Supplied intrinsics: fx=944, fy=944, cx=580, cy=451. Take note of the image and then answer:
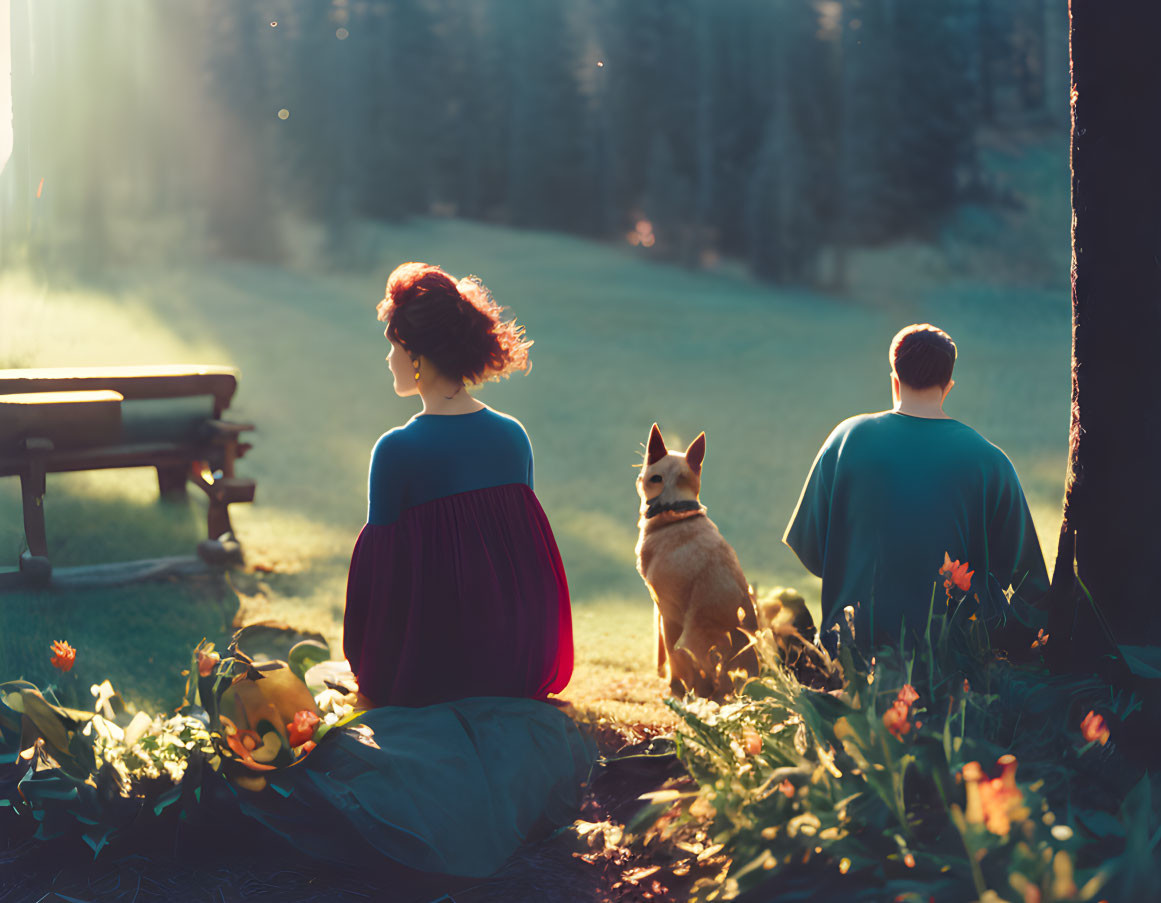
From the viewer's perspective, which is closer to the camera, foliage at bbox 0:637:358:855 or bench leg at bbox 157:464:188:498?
foliage at bbox 0:637:358:855

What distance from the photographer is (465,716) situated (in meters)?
3.60

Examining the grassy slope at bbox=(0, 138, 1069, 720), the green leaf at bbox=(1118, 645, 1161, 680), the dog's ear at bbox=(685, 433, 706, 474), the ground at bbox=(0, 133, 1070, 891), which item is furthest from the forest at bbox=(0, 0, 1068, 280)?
the green leaf at bbox=(1118, 645, 1161, 680)

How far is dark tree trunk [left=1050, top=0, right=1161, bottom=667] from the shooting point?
346cm

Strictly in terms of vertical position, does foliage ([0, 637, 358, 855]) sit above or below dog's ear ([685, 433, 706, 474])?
below

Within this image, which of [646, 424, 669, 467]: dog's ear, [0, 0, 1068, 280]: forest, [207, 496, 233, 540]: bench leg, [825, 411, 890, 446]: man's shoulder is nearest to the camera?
[825, 411, 890, 446]: man's shoulder

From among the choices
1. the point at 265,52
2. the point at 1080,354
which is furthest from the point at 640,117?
the point at 1080,354

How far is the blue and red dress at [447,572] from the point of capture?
3654 millimetres

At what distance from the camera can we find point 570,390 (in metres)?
15.1

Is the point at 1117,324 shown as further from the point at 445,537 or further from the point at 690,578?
the point at 445,537

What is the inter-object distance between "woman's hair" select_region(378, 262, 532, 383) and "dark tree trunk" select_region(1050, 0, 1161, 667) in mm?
2294

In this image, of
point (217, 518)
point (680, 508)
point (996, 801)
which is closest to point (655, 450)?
point (680, 508)

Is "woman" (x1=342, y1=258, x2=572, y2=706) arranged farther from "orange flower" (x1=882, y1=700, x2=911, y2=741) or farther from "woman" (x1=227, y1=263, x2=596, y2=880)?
"orange flower" (x1=882, y1=700, x2=911, y2=741)

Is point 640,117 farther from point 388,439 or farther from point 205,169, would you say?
point 388,439

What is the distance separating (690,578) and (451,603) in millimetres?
1229
